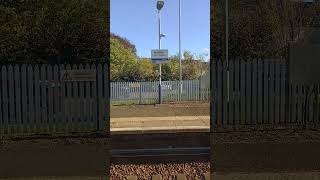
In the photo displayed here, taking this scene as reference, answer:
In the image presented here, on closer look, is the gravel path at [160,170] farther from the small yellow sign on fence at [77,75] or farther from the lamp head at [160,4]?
the lamp head at [160,4]

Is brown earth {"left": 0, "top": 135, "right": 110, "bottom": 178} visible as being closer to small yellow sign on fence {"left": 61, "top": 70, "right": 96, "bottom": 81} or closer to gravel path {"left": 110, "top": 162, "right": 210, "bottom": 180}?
gravel path {"left": 110, "top": 162, "right": 210, "bottom": 180}

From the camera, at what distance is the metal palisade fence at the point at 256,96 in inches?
442

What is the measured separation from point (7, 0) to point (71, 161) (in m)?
4.55

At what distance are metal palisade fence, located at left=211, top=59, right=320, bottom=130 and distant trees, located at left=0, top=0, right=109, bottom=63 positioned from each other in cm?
255

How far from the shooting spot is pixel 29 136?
10.3 meters

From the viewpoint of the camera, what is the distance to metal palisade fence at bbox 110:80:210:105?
995 inches

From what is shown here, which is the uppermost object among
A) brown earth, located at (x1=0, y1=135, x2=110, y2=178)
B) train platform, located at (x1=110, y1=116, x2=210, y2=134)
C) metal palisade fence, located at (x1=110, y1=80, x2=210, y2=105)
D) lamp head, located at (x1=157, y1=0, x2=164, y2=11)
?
lamp head, located at (x1=157, y1=0, x2=164, y2=11)

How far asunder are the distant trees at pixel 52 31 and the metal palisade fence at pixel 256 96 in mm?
2551

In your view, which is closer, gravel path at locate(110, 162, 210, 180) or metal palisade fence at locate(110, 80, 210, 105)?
gravel path at locate(110, 162, 210, 180)

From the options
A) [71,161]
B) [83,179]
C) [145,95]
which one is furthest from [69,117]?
[145,95]

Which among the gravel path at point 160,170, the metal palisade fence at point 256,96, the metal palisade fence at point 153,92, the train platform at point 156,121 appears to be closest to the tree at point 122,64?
the metal palisade fence at point 153,92

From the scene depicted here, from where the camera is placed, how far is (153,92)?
85.2 feet

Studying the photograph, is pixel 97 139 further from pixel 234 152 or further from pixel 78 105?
pixel 234 152

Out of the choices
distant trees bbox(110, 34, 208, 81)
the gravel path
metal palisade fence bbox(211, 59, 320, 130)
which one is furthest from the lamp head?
the gravel path
